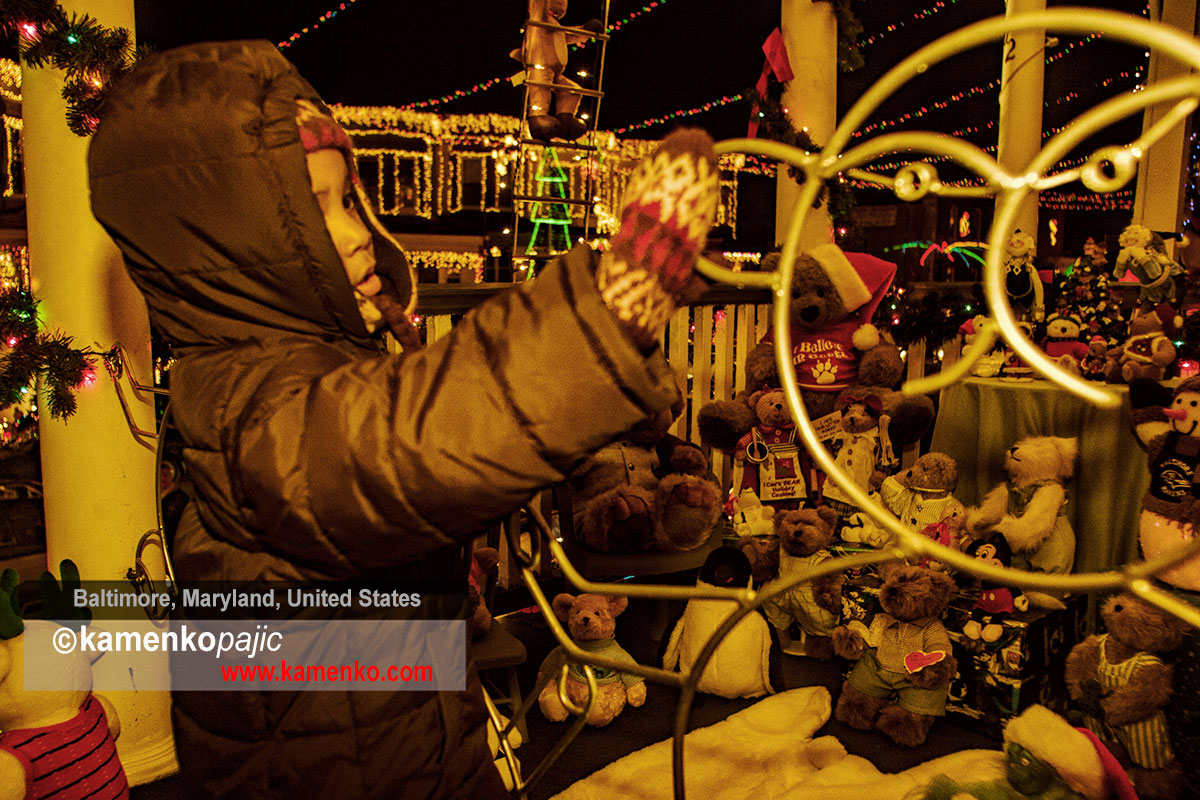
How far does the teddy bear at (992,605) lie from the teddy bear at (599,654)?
936 mm

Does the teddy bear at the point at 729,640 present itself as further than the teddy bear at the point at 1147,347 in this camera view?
No

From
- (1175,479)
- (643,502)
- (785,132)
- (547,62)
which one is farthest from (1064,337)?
(547,62)

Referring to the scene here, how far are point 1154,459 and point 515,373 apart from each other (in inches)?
80.2

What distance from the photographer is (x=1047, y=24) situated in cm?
49

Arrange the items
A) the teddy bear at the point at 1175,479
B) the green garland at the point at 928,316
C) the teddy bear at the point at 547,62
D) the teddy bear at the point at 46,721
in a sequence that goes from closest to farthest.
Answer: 1. the teddy bear at the point at 46,721
2. the teddy bear at the point at 1175,479
3. the green garland at the point at 928,316
4. the teddy bear at the point at 547,62

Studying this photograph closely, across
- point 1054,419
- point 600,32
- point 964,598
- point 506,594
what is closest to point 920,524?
point 964,598

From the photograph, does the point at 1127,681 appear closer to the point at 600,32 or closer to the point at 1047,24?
the point at 1047,24

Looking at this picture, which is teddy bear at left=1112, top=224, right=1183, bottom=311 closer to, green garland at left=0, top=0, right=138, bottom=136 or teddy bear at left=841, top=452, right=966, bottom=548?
teddy bear at left=841, top=452, right=966, bottom=548

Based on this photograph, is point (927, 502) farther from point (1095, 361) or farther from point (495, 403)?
point (495, 403)

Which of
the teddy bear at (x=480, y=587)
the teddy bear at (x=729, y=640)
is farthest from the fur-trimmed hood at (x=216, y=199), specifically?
the teddy bear at (x=729, y=640)

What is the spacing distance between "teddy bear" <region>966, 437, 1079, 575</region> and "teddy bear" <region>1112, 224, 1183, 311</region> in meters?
0.77

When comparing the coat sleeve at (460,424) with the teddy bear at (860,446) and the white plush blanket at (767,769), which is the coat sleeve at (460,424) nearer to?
the white plush blanket at (767,769)

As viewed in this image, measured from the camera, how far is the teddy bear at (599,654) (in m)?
2.28

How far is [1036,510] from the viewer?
7.69 ft
